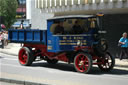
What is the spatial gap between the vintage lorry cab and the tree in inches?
1463

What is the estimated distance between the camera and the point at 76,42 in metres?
11.6

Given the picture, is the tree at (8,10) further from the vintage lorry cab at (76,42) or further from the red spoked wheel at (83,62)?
the red spoked wheel at (83,62)

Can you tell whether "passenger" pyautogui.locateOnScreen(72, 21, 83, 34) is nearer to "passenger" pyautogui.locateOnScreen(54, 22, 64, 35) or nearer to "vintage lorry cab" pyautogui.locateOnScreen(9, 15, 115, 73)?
"vintage lorry cab" pyautogui.locateOnScreen(9, 15, 115, 73)

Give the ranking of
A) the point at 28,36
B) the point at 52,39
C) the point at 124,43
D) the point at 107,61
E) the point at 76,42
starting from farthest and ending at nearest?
the point at 124,43, the point at 28,36, the point at 52,39, the point at 107,61, the point at 76,42

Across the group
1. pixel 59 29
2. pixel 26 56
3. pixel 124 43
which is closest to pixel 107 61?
pixel 59 29

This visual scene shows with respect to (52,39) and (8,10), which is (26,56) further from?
(8,10)

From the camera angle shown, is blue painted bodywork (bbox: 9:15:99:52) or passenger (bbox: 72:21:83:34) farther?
passenger (bbox: 72:21:83:34)

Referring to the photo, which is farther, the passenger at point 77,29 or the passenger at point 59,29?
the passenger at point 59,29

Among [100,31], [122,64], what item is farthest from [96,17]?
[122,64]

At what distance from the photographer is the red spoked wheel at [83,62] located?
11.1 meters

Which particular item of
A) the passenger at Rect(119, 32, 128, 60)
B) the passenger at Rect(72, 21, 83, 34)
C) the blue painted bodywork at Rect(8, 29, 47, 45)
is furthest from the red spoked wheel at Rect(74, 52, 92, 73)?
the passenger at Rect(119, 32, 128, 60)

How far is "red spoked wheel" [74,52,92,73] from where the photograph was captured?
11.1 m

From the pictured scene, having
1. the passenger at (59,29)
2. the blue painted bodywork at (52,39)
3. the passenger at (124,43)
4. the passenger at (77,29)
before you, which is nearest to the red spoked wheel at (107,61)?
the blue painted bodywork at (52,39)

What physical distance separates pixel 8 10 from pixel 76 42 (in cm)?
4035
